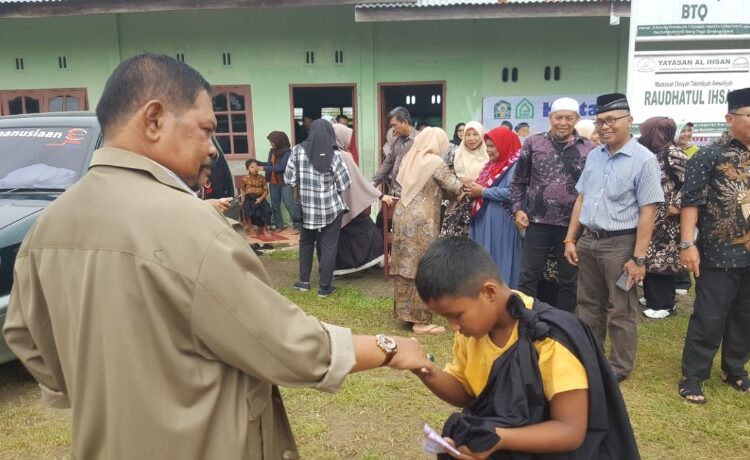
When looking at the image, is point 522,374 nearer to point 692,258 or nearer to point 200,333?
point 200,333

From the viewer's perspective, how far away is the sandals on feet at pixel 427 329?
4.80 m

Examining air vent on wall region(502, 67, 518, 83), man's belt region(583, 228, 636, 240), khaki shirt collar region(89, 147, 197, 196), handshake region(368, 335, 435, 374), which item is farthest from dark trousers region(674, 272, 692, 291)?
khaki shirt collar region(89, 147, 197, 196)

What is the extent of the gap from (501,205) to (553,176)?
2.27ft

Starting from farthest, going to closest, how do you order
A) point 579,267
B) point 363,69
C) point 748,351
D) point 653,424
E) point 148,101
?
point 363,69 → point 579,267 → point 748,351 → point 653,424 → point 148,101

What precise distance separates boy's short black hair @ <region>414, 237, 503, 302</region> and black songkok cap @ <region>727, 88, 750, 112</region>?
238 cm

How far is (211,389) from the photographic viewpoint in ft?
4.23

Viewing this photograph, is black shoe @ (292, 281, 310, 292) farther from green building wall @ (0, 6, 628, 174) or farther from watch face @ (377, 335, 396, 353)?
watch face @ (377, 335, 396, 353)

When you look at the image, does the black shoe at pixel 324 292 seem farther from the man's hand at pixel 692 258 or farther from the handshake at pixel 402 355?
the handshake at pixel 402 355

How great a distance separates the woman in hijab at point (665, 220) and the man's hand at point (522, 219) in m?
1.29

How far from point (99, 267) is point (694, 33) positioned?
6.80 meters

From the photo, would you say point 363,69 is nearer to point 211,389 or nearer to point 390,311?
point 390,311

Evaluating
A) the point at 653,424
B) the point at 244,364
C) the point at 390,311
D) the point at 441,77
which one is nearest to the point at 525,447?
the point at 244,364

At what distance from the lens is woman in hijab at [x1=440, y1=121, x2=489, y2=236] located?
5215 millimetres

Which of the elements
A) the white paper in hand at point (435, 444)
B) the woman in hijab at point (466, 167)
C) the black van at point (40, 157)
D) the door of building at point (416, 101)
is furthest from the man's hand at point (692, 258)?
the door of building at point (416, 101)
